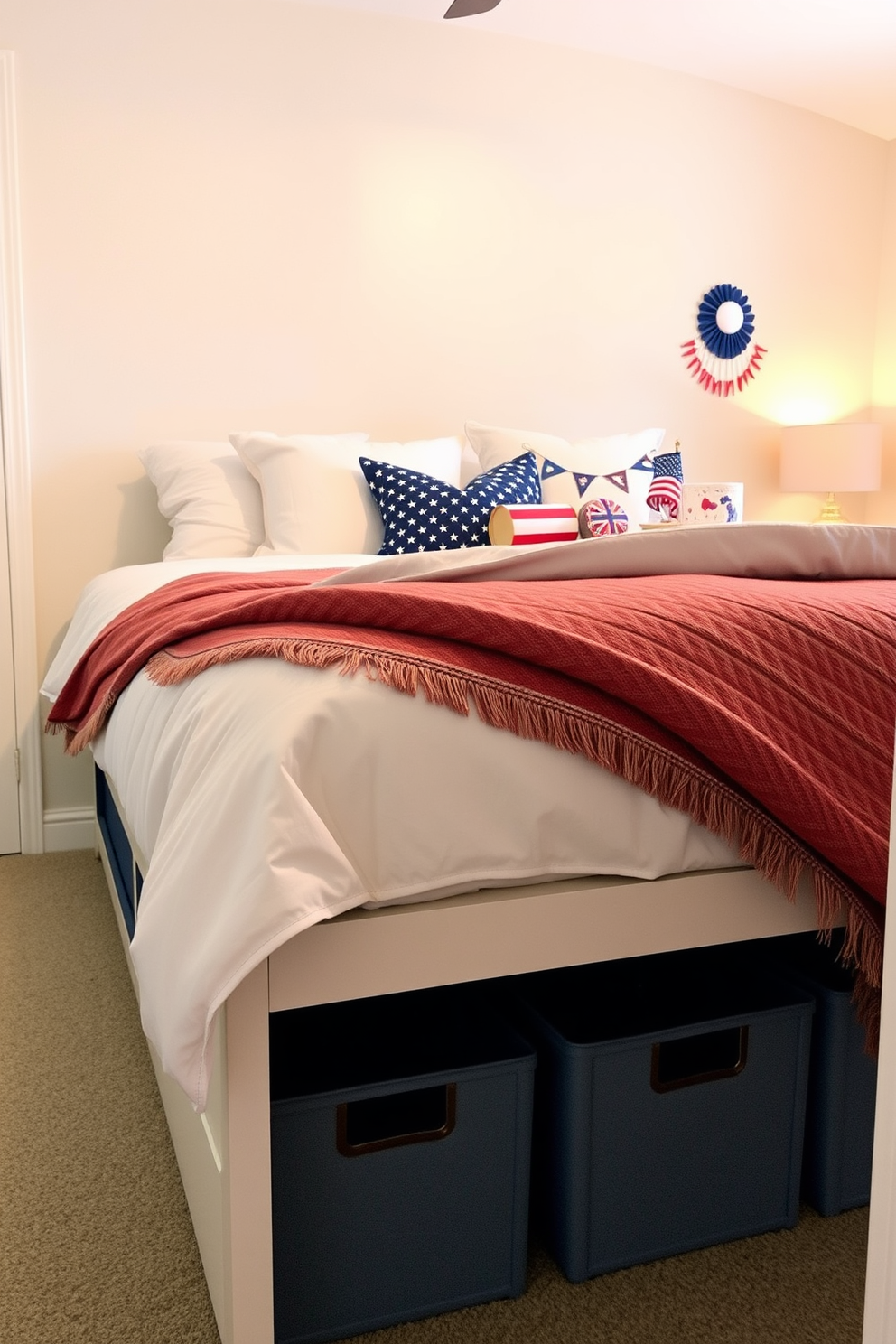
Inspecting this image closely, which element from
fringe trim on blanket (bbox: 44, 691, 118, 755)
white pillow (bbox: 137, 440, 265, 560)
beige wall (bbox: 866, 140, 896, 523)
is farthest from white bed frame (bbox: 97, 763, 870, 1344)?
beige wall (bbox: 866, 140, 896, 523)

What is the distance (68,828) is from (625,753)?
2.23m

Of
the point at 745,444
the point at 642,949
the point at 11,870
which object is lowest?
the point at 11,870

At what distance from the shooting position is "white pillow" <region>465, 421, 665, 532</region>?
2.84 meters

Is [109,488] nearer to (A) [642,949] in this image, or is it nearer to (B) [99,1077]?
(B) [99,1077]

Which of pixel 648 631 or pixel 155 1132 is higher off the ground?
pixel 648 631

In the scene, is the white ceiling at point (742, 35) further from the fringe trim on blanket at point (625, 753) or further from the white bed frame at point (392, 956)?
the white bed frame at point (392, 956)

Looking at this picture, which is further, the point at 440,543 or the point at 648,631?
the point at 440,543

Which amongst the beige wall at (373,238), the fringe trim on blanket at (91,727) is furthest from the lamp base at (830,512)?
the fringe trim on blanket at (91,727)

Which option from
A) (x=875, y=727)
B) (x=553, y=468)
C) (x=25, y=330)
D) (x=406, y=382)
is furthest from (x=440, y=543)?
(x=875, y=727)

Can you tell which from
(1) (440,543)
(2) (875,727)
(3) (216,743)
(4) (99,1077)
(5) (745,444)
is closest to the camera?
(3) (216,743)

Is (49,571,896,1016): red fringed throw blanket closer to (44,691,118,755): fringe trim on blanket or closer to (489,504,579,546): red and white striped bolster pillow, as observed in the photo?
(44,691,118,755): fringe trim on blanket

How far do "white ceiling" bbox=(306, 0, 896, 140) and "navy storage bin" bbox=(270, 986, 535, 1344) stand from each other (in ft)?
9.21

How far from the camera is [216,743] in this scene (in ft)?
3.48

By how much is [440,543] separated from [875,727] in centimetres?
142
